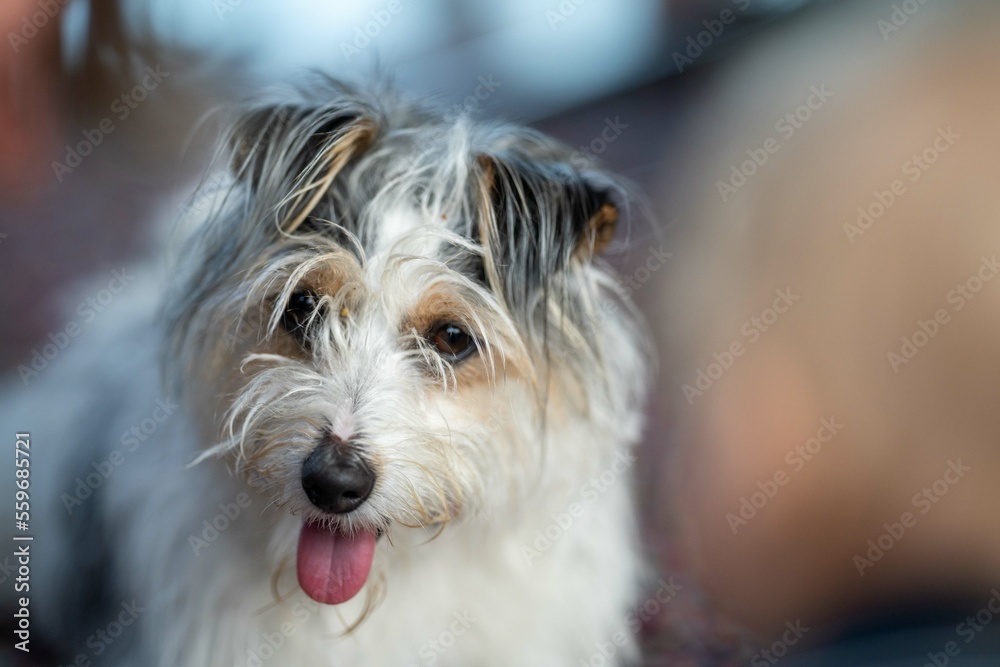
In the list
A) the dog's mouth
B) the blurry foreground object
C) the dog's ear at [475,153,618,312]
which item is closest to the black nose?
the dog's mouth

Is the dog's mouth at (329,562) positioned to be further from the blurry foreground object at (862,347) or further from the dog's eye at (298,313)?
the blurry foreground object at (862,347)

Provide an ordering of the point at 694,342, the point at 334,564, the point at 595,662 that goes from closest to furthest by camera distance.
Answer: the point at 334,564, the point at 595,662, the point at 694,342

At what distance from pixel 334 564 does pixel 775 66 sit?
136 centimetres

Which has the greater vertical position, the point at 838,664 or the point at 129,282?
the point at 129,282

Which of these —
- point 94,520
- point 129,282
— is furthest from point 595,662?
point 129,282

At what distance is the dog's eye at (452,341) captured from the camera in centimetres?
92

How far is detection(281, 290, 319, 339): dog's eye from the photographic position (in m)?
0.92

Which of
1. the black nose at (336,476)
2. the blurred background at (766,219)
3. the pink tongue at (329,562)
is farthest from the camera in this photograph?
the blurred background at (766,219)

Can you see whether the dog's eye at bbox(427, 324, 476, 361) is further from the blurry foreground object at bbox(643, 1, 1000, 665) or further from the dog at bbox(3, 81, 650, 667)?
the blurry foreground object at bbox(643, 1, 1000, 665)

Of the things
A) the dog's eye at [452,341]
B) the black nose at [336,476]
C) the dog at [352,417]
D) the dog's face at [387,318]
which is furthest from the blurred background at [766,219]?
the black nose at [336,476]

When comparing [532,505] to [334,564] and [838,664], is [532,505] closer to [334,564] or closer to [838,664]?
[334,564]

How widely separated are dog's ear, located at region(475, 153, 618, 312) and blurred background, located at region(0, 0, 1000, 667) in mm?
394

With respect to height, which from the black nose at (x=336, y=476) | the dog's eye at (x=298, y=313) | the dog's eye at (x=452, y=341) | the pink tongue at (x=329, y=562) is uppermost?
the dog's eye at (x=452, y=341)

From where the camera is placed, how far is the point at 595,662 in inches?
46.8
